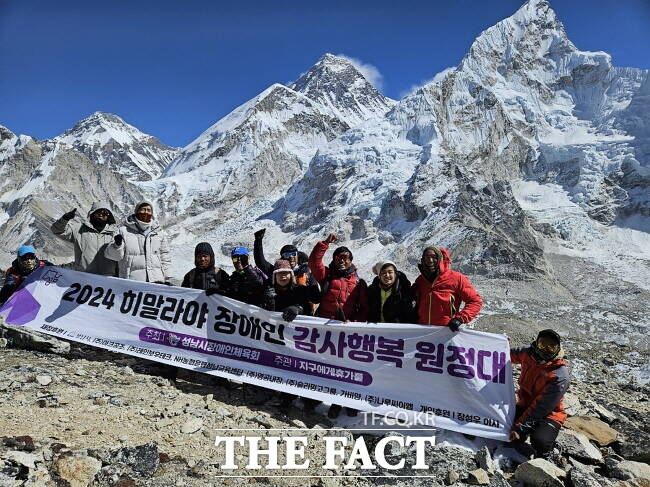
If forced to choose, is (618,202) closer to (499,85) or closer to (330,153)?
(499,85)

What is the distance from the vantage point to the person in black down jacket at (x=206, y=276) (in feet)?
19.0

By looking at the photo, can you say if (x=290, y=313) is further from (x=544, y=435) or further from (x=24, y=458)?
(x=544, y=435)

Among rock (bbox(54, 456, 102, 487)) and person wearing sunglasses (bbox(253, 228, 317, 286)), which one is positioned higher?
person wearing sunglasses (bbox(253, 228, 317, 286))

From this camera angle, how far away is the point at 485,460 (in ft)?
13.8

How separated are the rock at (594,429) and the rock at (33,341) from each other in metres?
6.61

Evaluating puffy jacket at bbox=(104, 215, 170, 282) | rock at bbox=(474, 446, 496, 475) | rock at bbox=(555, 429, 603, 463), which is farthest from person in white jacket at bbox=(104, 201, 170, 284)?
rock at bbox=(555, 429, 603, 463)

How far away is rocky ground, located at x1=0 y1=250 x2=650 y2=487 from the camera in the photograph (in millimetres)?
3576

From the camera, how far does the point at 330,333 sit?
5383 millimetres

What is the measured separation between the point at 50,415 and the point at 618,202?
11263 cm

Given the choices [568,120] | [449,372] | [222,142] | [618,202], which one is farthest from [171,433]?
[222,142]

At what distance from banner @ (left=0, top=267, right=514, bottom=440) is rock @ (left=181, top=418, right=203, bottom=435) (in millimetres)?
998

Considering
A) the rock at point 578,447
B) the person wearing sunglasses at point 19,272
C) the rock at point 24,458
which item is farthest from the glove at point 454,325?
the person wearing sunglasses at point 19,272

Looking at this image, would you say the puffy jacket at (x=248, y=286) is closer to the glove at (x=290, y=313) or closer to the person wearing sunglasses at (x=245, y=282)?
the person wearing sunglasses at (x=245, y=282)

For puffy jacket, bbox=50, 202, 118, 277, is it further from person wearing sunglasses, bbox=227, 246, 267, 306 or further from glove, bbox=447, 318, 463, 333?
glove, bbox=447, 318, 463, 333
